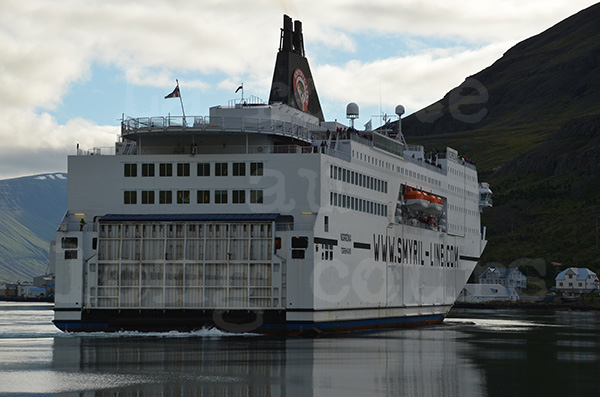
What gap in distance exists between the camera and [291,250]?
57.7 meters

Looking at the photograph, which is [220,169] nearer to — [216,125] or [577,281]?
[216,125]

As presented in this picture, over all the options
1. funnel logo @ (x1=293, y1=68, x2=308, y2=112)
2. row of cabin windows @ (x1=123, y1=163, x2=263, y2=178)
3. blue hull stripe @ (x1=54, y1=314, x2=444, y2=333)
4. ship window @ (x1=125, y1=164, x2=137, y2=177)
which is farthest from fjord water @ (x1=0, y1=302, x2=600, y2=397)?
funnel logo @ (x1=293, y1=68, x2=308, y2=112)

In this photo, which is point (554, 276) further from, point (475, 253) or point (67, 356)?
point (67, 356)

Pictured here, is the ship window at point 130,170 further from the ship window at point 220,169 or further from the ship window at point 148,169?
the ship window at point 220,169

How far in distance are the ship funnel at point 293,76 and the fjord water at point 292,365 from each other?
58.7ft

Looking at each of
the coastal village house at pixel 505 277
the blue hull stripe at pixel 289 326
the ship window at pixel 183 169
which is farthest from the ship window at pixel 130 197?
the coastal village house at pixel 505 277

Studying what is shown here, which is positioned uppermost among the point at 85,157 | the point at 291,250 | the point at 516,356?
the point at 85,157

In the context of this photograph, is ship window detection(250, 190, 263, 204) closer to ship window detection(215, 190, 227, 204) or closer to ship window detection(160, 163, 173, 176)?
ship window detection(215, 190, 227, 204)

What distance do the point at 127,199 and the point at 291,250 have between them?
10.6 meters

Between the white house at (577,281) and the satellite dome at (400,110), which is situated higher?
the satellite dome at (400,110)

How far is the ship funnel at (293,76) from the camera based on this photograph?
231ft

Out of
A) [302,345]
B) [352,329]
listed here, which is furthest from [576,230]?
[302,345]

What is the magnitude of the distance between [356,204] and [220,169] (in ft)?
34.9

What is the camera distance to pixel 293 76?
71688 millimetres
